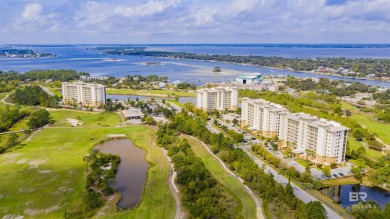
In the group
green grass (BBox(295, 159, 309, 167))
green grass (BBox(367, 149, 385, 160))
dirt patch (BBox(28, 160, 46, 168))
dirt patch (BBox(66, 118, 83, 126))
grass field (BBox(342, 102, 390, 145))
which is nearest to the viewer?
dirt patch (BBox(28, 160, 46, 168))

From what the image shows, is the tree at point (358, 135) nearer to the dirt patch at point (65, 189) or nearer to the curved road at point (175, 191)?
the curved road at point (175, 191)

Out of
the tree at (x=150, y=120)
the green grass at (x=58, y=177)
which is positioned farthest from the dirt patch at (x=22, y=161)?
the tree at (x=150, y=120)

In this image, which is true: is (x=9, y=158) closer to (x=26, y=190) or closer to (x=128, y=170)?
(x=26, y=190)

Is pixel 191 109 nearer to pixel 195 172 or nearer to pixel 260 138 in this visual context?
pixel 260 138

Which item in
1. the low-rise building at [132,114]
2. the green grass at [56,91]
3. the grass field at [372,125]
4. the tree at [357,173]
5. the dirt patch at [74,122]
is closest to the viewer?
the tree at [357,173]

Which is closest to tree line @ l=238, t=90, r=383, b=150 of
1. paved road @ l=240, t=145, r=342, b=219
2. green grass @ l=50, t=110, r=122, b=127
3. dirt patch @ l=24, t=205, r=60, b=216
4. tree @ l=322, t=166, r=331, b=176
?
tree @ l=322, t=166, r=331, b=176

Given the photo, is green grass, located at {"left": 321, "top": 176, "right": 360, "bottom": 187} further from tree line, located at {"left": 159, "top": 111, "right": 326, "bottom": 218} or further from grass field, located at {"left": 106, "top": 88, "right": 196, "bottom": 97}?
grass field, located at {"left": 106, "top": 88, "right": 196, "bottom": 97}
